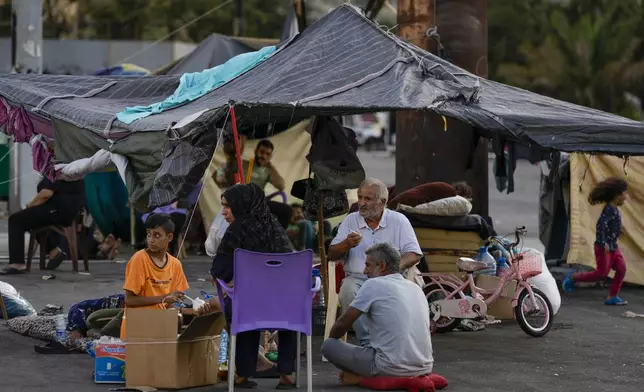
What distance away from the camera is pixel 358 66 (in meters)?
11.3

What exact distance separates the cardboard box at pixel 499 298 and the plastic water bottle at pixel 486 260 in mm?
93

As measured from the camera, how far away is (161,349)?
9.57 metres

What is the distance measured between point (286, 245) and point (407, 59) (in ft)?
7.80

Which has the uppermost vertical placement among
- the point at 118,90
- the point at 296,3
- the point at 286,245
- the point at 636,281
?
the point at 296,3

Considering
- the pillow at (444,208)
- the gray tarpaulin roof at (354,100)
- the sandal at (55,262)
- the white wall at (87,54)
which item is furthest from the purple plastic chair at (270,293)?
the white wall at (87,54)

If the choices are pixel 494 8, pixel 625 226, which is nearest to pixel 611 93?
pixel 494 8

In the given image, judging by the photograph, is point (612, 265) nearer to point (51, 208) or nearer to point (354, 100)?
point (354, 100)

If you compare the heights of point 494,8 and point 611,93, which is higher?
point 494,8

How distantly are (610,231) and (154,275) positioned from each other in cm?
689

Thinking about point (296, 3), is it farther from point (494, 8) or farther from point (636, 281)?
point (494, 8)

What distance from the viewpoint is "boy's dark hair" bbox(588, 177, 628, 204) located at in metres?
15.0

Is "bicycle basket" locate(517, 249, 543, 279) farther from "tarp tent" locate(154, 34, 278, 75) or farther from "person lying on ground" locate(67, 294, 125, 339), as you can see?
"tarp tent" locate(154, 34, 278, 75)

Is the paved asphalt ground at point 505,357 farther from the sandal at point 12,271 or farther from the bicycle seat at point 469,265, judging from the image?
the sandal at point 12,271

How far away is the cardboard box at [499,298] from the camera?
1298 centimetres
